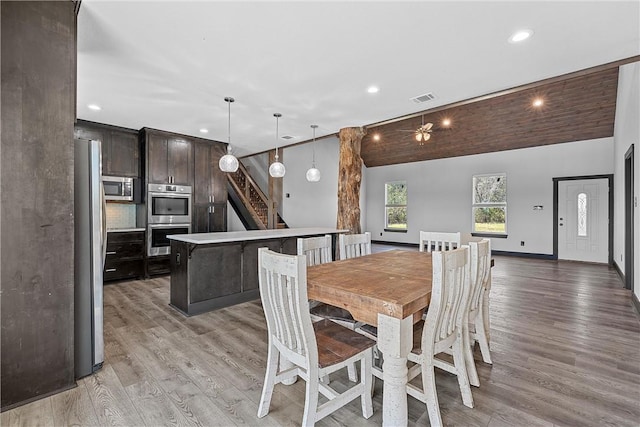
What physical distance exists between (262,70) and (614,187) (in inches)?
292

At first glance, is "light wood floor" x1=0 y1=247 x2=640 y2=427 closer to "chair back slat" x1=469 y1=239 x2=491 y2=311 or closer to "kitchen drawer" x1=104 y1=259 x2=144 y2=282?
"chair back slat" x1=469 y1=239 x2=491 y2=311

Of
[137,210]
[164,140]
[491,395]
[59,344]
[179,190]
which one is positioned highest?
[164,140]

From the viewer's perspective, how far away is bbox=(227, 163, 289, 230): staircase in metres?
7.50

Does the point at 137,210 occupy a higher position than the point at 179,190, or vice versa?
the point at 179,190

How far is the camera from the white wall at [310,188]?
362 inches

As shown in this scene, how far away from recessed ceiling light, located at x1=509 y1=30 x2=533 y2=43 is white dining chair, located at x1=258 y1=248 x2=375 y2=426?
2447 mm

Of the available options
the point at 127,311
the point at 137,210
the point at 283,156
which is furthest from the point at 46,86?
the point at 283,156

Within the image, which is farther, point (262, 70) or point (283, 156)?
point (283, 156)

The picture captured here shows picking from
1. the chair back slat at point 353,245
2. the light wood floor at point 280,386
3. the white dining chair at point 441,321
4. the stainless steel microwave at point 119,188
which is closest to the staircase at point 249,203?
the stainless steel microwave at point 119,188

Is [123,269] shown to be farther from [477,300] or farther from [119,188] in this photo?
[477,300]

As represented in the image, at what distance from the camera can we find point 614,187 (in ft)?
20.2

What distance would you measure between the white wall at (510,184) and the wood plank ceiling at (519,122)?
26 centimetres

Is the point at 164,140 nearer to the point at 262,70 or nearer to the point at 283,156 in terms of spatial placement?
the point at 262,70

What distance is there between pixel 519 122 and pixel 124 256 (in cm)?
837
